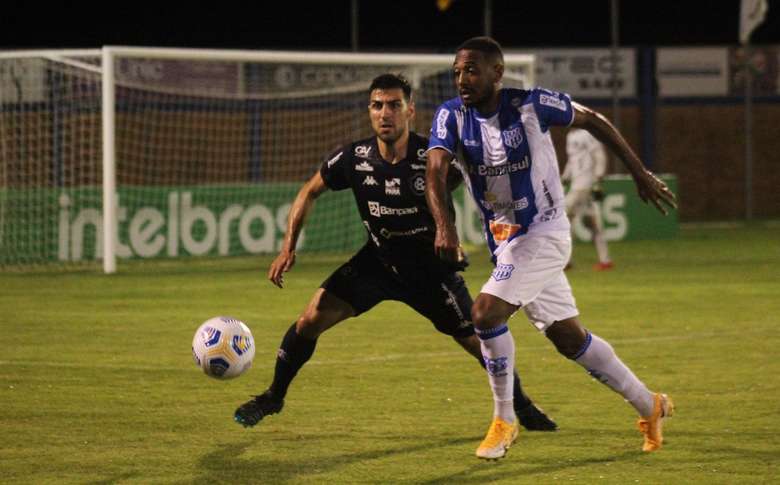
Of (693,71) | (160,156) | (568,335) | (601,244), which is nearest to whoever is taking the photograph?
(568,335)

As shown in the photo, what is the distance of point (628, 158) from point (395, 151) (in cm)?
146

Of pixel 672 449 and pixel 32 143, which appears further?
pixel 32 143

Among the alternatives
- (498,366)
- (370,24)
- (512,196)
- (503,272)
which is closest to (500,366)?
(498,366)

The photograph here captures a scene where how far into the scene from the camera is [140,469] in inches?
260

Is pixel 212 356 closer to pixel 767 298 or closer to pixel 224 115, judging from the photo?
pixel 767 298

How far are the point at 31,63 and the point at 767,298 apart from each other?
9.62m

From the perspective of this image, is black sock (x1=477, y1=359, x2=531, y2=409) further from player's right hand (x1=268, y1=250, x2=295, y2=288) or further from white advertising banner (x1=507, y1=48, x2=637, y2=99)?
white advertising banner (x1=507, y1=48, x2=637, y2=99)

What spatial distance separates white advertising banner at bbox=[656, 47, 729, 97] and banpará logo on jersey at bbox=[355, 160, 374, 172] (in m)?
23.2

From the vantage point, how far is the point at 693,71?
3048cm

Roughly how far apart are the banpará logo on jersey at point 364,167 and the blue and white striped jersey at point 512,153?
2.78ft

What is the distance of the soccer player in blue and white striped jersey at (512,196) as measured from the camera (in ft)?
22.1

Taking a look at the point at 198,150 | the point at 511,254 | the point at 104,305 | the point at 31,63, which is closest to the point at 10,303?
the point at 104,305

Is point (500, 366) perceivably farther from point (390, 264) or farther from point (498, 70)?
point (498, 70)

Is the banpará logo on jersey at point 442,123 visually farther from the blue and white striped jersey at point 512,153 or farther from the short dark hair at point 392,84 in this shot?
the short dark hair at point 392,84
